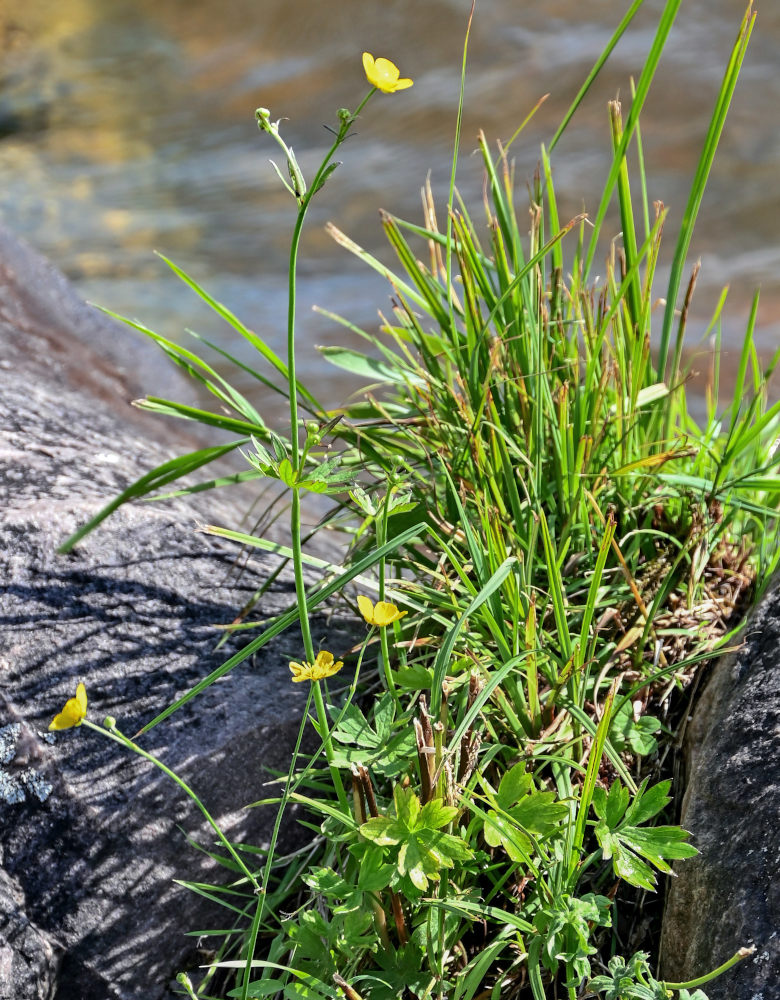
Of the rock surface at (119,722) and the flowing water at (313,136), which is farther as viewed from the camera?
the flowing water at (313,136)

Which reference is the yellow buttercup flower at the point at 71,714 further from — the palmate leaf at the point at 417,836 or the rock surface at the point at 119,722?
the rock surface at the point at 119,722

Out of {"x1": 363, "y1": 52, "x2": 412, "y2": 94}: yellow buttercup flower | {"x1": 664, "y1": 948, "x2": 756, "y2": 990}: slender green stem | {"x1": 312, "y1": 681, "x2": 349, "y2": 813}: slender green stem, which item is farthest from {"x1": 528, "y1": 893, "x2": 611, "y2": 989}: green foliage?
{"x1": 363, "y1": 52, "x2": 412, "y2": 94}: yellow buttercup flower

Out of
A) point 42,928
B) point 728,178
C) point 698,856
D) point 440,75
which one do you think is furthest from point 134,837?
Answer: point 440,75

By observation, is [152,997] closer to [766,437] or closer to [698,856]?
[698,856]

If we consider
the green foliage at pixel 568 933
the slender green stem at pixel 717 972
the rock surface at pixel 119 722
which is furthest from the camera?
the rock surface at pixel 119 722

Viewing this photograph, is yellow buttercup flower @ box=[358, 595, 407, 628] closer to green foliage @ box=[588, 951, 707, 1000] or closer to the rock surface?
green foliage @ box=[588, 951, 707, 1000]

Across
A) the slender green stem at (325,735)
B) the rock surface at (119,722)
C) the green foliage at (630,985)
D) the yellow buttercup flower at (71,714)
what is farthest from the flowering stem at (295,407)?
the rock surface at (119,722)

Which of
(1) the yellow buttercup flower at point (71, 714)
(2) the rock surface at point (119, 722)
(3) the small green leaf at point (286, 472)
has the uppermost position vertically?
(3) the small green leaf at point (286, 472)

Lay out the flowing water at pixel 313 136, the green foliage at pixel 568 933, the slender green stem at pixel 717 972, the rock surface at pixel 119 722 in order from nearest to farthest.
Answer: the slender green stem at pixel 717 972 < the green foliage at pixel 568 933 < the rock surface at pixel 119 722 < the flowing water at pixel 313 136
